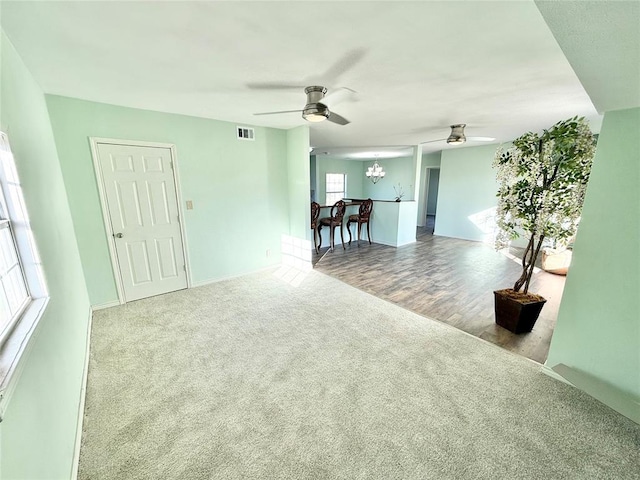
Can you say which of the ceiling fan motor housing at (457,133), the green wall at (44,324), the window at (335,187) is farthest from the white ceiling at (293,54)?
the window at (335,187)

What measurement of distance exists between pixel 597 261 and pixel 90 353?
13.5 ft

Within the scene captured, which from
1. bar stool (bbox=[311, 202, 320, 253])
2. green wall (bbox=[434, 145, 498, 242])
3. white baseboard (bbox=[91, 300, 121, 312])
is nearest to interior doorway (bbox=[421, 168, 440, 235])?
green wall (bbox=[434, 145, 498, 242])

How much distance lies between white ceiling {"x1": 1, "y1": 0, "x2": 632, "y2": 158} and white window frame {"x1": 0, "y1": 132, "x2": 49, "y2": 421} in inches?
34.2

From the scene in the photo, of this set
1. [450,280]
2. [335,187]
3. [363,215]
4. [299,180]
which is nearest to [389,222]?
[363,215]

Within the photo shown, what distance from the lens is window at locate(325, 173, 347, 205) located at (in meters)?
9.39

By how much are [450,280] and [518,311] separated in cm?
146

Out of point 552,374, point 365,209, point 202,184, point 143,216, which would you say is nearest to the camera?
point 552,374

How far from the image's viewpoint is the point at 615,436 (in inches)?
59.5

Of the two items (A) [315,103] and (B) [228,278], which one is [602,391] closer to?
(A) [315,103]

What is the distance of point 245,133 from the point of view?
3.87m

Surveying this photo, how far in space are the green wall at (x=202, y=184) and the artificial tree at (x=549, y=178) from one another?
2739mm

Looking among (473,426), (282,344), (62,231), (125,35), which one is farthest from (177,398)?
(125,35)

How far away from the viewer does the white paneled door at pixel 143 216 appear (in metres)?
3.00

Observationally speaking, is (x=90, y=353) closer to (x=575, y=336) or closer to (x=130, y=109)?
(x=130, y=109)
